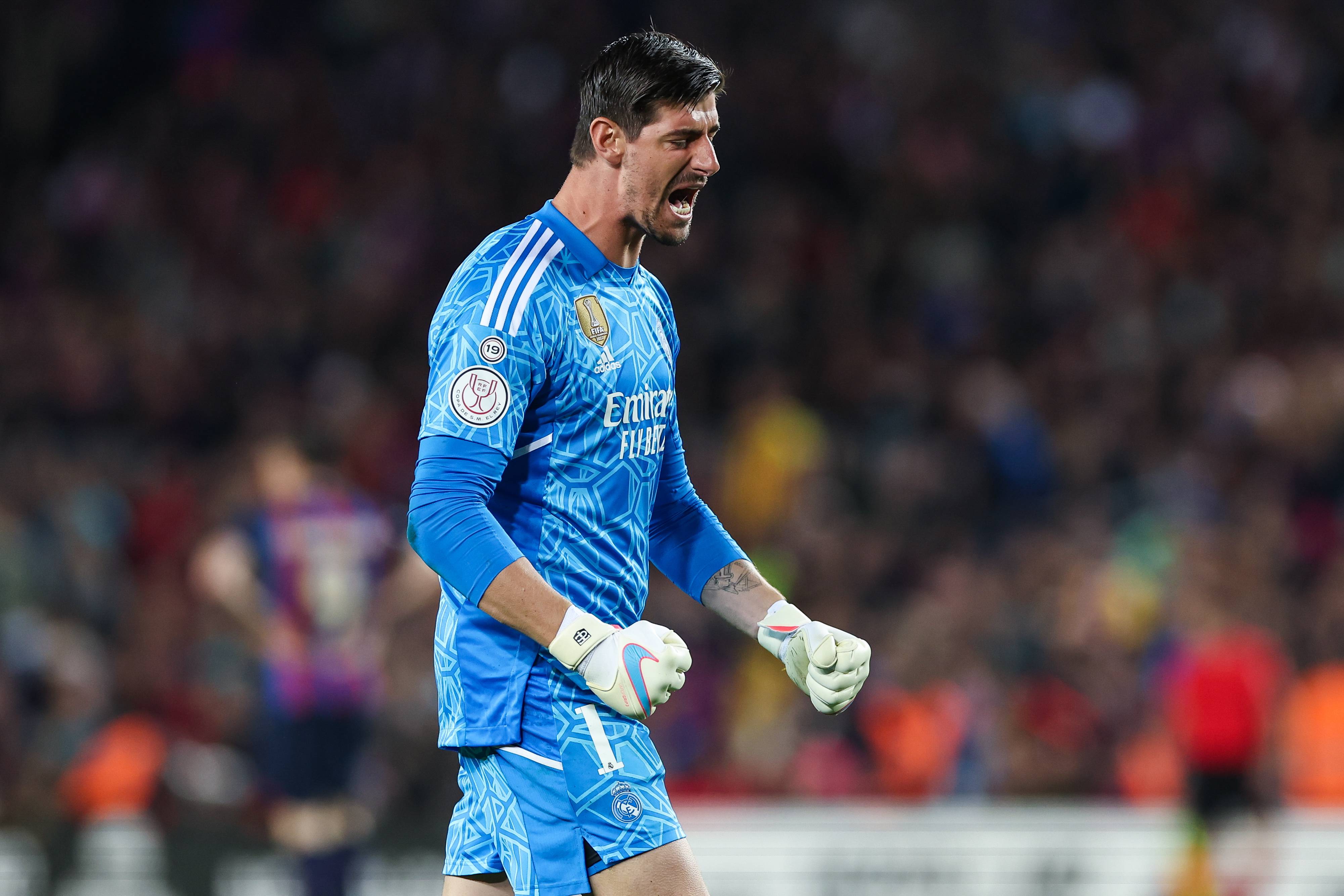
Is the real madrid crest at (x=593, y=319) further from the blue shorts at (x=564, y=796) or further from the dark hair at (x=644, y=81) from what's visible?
the blue shorts at (x=564, y=796)

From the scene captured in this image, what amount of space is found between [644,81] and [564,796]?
140 cm

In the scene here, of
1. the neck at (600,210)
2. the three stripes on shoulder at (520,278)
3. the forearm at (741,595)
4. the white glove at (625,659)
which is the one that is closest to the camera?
the white glove at (625,659)

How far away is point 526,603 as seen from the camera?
3053mm

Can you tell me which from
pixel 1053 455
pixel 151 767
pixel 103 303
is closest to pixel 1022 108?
pixel 1053 455

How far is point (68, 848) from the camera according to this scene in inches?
323

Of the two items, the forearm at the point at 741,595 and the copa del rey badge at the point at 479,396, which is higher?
the copa del rey badge at the point at 479,396

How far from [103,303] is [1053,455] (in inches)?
275

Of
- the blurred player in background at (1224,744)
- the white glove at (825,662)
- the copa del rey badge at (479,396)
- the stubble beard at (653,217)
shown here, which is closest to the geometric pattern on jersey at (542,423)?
the copa del rey badge at (479,396)

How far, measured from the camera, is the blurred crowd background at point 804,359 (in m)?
9.51

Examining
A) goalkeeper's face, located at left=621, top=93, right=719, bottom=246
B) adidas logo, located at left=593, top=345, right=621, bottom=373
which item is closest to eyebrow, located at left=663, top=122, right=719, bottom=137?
goalkeeper's face, located at left=621, top=93, right=719, bottom=246

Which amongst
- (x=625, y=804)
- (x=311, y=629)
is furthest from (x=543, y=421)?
(x=311, y=629)

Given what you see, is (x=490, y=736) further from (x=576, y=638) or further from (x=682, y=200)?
(x=682, y=200)

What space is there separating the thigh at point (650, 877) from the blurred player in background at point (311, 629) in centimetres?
456

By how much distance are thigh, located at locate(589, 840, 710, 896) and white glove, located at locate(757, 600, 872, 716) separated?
15.9 inches
